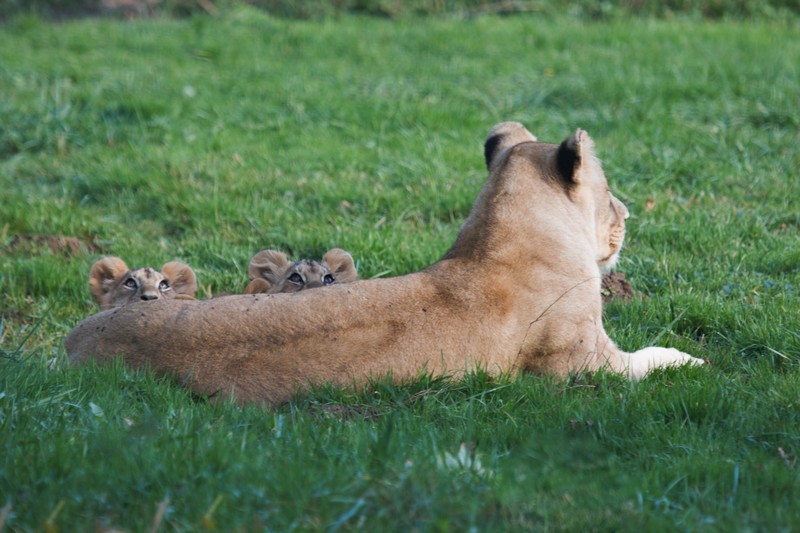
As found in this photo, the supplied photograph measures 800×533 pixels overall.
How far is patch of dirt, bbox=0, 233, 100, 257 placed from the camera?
9024 mm

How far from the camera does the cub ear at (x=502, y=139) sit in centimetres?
677

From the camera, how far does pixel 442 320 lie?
5602 mm

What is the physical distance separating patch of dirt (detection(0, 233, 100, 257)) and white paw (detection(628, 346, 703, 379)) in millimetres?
4960

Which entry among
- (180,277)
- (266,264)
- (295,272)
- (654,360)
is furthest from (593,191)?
(180,277)

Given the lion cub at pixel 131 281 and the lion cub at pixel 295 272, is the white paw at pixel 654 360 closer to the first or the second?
the lion cub at pixel 295 272

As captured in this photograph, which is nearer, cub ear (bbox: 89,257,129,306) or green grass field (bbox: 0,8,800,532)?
green grass field (bbox: 0,8,800,532)

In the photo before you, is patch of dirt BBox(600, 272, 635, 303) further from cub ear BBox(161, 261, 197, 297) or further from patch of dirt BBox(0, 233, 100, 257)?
patch of dirt BBox(0, 233, 100, 257)

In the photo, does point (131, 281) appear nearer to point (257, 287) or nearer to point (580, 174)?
point (257, 287)

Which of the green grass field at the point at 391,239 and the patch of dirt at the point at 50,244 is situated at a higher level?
the green grass field at the point at 391,239

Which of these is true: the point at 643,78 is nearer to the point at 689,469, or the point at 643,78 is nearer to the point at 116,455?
the point at 689,469

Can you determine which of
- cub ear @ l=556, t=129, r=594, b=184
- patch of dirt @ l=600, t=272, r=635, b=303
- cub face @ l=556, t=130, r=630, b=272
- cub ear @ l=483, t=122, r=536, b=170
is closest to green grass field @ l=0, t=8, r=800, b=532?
patch of dirt @ l=600, t=272, r=635, b=303

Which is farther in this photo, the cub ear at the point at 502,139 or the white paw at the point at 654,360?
the cub ear at the point at 502,139

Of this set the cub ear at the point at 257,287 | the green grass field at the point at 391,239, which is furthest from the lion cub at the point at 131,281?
the cub ear at the point at 257,287

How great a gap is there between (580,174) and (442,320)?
4.56 ft
